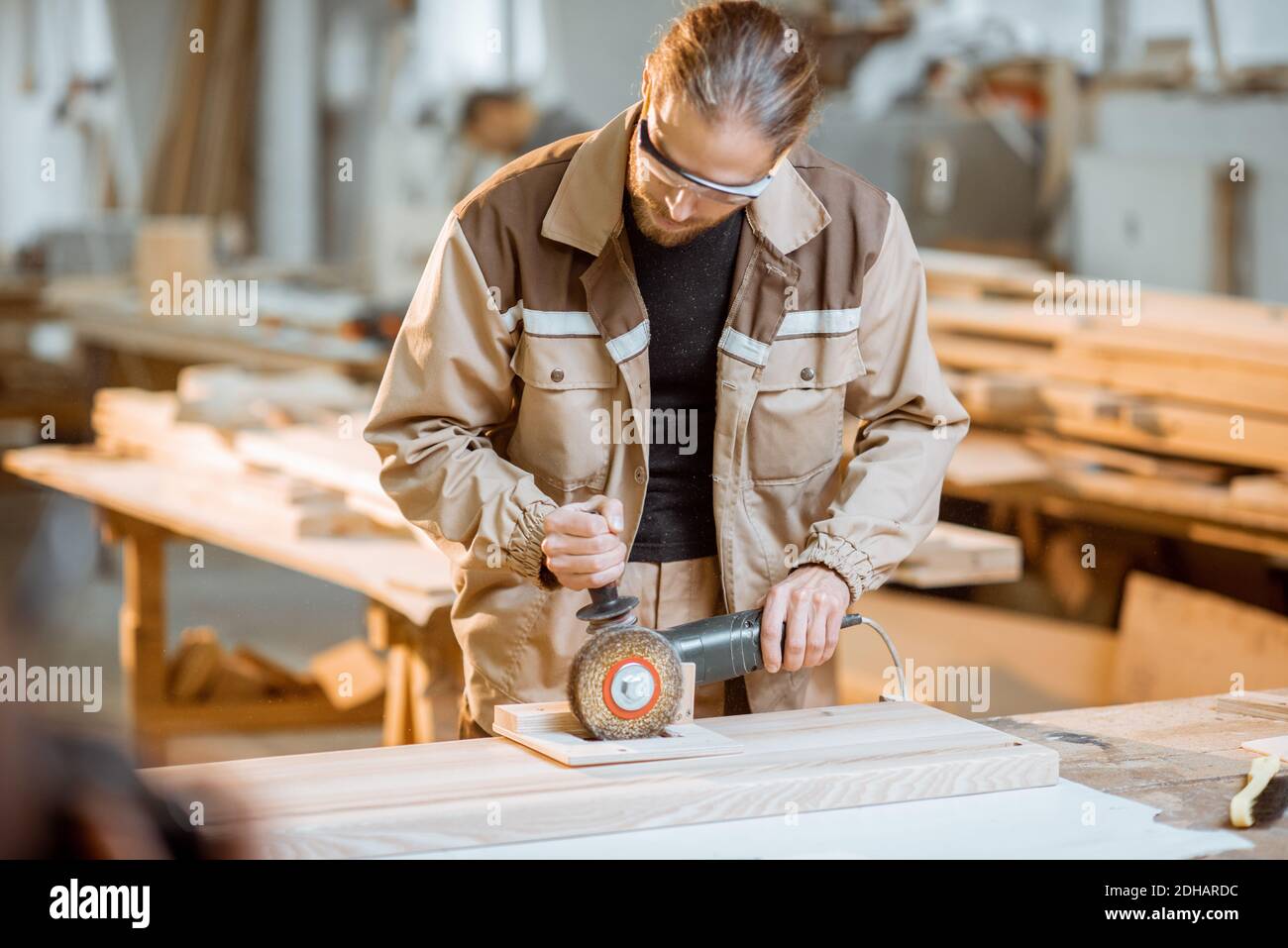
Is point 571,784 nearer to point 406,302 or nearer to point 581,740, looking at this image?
point 581,740

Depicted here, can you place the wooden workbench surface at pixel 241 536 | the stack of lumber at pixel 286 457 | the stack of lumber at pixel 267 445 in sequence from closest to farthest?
the wooden workbench surface at pixel 241 536 → the stack of lumber at pixel 286 457 → the stack of lumber at pixel 267 445

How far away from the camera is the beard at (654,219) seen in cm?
204

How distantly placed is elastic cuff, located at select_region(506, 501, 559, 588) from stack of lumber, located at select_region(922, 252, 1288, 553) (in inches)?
112

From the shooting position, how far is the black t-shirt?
85.8 inches

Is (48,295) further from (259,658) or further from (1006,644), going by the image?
(1006,644)

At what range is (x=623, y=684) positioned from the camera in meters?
1.87

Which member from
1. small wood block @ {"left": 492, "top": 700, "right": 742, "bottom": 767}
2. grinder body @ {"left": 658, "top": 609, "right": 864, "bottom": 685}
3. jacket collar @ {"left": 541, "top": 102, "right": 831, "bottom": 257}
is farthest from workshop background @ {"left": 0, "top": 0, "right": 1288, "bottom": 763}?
small wood block @ {"left": 492, "top": 700, "right": 742, "bottom": 767}

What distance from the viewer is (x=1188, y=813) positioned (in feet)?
5.95

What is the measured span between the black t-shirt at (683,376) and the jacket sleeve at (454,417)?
0.20 metres

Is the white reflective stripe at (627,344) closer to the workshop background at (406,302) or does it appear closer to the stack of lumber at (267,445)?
the workshop background at (406,302)

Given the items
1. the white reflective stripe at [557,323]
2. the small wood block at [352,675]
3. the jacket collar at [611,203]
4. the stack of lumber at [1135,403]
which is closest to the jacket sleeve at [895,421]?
the jacket collar at [611,203]
